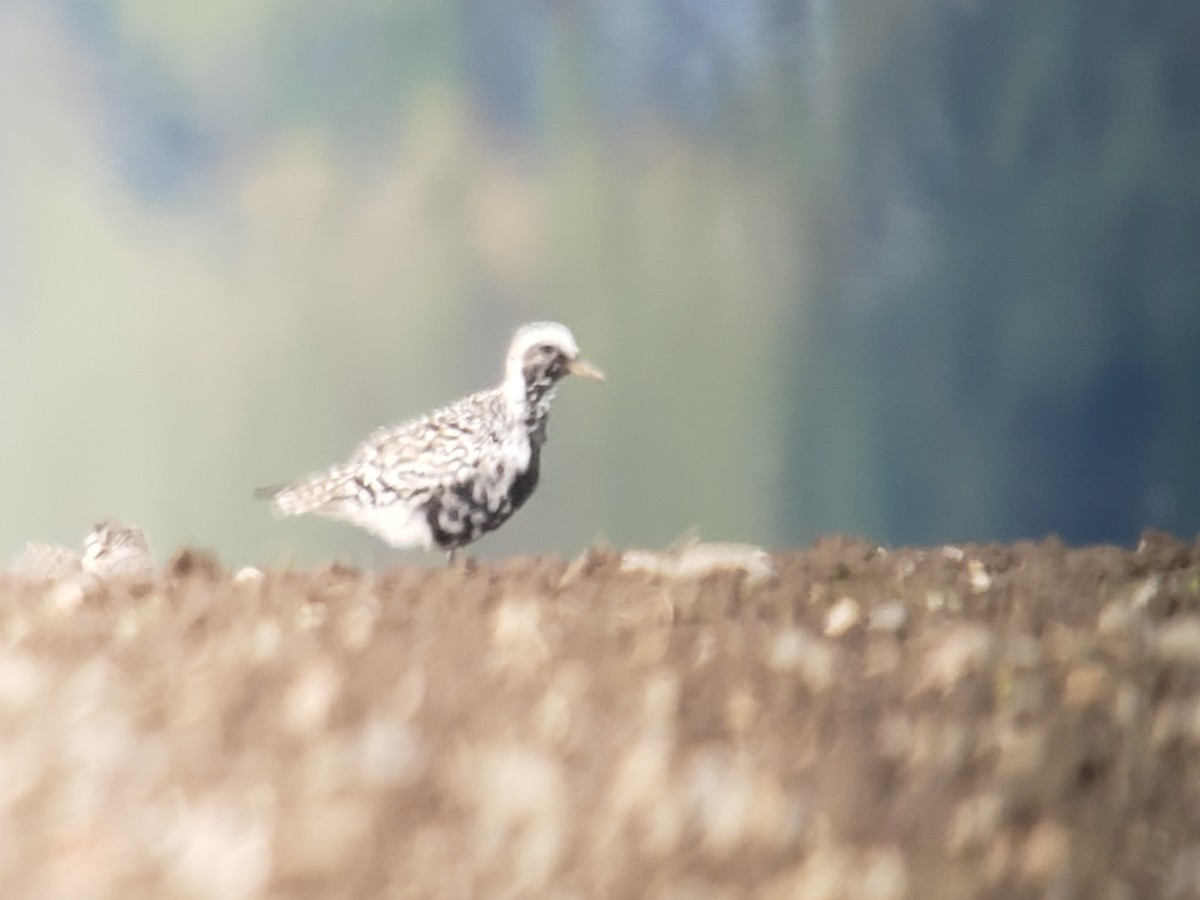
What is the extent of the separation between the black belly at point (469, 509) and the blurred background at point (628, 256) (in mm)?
371

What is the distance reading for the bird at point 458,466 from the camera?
212cm

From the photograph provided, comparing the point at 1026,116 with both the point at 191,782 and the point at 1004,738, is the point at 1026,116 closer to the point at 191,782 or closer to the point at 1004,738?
the point at 1004,738

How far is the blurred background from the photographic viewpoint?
2.41 m

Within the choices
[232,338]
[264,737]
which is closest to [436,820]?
[264,737]

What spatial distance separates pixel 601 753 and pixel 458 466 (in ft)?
3.76

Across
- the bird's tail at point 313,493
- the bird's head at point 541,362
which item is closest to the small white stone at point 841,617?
the bird's head at point 541,362

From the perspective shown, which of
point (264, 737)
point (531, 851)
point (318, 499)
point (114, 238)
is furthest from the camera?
point (114, 238)

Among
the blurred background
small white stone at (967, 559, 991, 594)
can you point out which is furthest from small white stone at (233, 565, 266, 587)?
small white stone at (967, 559, 991, 594)

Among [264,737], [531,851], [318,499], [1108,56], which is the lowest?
[531,851]

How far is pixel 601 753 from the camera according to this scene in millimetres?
1017

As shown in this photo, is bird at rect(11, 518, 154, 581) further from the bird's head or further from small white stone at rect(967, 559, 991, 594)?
small white stone at rect(967, 559, 991, 594)

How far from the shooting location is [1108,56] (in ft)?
8.87

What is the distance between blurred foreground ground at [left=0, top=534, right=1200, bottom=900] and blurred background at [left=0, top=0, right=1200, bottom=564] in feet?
3.77

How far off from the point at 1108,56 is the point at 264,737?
99.2 inches
